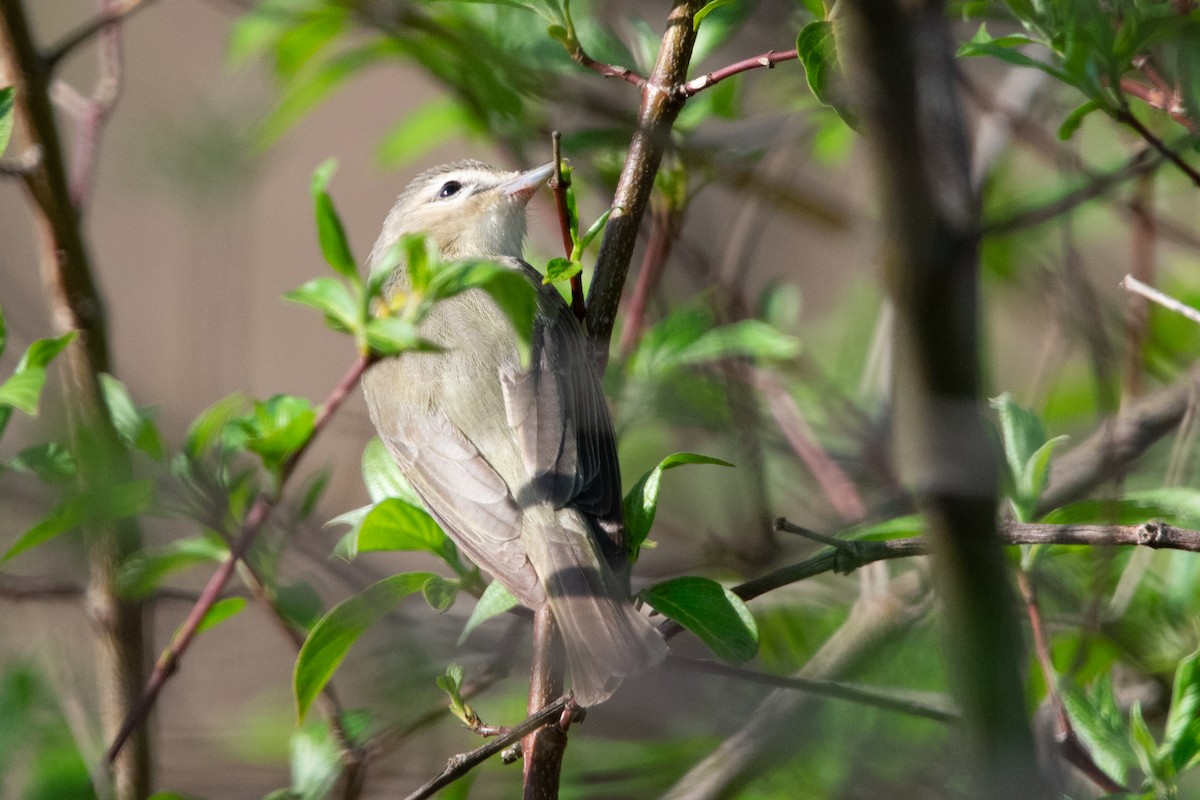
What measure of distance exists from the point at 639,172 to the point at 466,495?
3.00 feet

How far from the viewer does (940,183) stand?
2.76ft

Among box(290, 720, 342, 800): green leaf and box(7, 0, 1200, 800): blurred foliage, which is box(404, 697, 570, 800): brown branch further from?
box(290, 720, 342, 800): green leaf

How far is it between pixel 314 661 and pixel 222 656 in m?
0.95

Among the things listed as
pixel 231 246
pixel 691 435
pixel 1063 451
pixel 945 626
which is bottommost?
pixel 1063 451

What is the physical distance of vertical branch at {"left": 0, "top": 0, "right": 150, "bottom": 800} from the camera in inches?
90.7

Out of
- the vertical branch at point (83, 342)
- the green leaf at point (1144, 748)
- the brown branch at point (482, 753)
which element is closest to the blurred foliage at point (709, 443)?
the green leaf at point (1144, 748)

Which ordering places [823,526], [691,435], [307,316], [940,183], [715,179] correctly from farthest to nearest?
1. [307,316]
2. [691,435]
3. [823,526]
4. [715,179]
5. [940,183]

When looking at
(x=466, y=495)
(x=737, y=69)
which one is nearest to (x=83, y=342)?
(x=466, y=495)

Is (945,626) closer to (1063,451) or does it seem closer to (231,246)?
(1063,451)

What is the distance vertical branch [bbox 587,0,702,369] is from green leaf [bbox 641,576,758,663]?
0.59m

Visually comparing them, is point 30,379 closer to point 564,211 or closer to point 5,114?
point 5,114

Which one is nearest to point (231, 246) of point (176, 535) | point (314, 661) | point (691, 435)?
point (176, 535)

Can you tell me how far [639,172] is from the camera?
6.93 feet

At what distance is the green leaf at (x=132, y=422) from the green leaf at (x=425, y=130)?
52.8 inches
